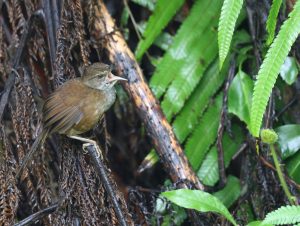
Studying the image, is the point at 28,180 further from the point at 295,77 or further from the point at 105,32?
the point at 295,77

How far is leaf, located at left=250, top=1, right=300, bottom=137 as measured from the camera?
241 cm

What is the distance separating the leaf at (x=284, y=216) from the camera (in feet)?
7.70

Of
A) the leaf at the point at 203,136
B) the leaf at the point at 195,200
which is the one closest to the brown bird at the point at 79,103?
the leaf at the point at 203,136

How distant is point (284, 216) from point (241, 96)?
1120 mm

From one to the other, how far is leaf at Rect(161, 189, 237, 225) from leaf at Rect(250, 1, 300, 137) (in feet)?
1.26

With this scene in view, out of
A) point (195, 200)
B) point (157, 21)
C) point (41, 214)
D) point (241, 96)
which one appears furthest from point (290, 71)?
point (41, 214)

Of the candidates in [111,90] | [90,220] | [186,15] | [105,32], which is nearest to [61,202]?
[90,220]

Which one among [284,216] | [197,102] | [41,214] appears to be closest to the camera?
[284,216]

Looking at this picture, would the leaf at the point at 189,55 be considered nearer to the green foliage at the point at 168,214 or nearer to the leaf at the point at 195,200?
the green foliage at the point at 168,214

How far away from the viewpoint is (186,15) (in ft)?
12.9

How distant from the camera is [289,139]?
Result: 3.34 m

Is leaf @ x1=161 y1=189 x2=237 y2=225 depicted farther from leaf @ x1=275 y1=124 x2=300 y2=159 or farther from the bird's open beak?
the bird's open beak

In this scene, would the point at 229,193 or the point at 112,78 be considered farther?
the point at 229,193

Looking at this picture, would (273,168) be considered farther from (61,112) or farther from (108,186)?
(61,112)
